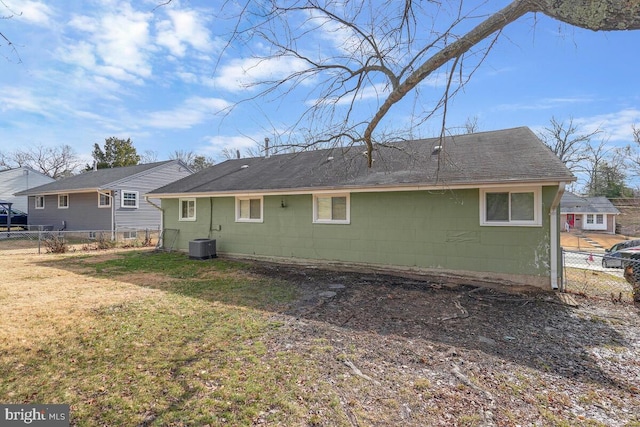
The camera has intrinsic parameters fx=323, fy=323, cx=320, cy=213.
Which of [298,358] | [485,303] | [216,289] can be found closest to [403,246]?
[485,303]

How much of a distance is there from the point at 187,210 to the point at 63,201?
→ 1335 cm

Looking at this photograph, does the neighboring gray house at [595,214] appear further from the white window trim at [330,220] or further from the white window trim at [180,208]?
the white window trim at [180,208]

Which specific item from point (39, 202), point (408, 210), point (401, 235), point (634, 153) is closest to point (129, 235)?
point (39, 202)

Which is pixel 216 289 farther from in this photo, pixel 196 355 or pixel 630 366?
pixel 630 366

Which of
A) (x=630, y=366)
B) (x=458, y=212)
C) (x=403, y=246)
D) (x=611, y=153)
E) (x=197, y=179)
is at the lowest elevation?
(x=630, y=366)

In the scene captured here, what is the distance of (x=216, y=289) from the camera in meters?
6.96

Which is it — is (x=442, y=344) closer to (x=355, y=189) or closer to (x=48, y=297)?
(x=355, y=189)

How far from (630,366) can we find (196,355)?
495 cm

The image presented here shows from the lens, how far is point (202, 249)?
422 inches

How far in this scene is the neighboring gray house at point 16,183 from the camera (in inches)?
1005

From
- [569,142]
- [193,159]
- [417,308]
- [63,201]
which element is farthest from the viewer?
[193,159]

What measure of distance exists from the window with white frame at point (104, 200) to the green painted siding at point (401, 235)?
383 inches

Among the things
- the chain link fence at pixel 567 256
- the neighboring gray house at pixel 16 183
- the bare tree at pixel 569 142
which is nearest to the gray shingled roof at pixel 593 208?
the bare tree at pixel 569 142

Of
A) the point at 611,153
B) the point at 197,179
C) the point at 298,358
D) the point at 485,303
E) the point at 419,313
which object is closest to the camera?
the point at 298,358
